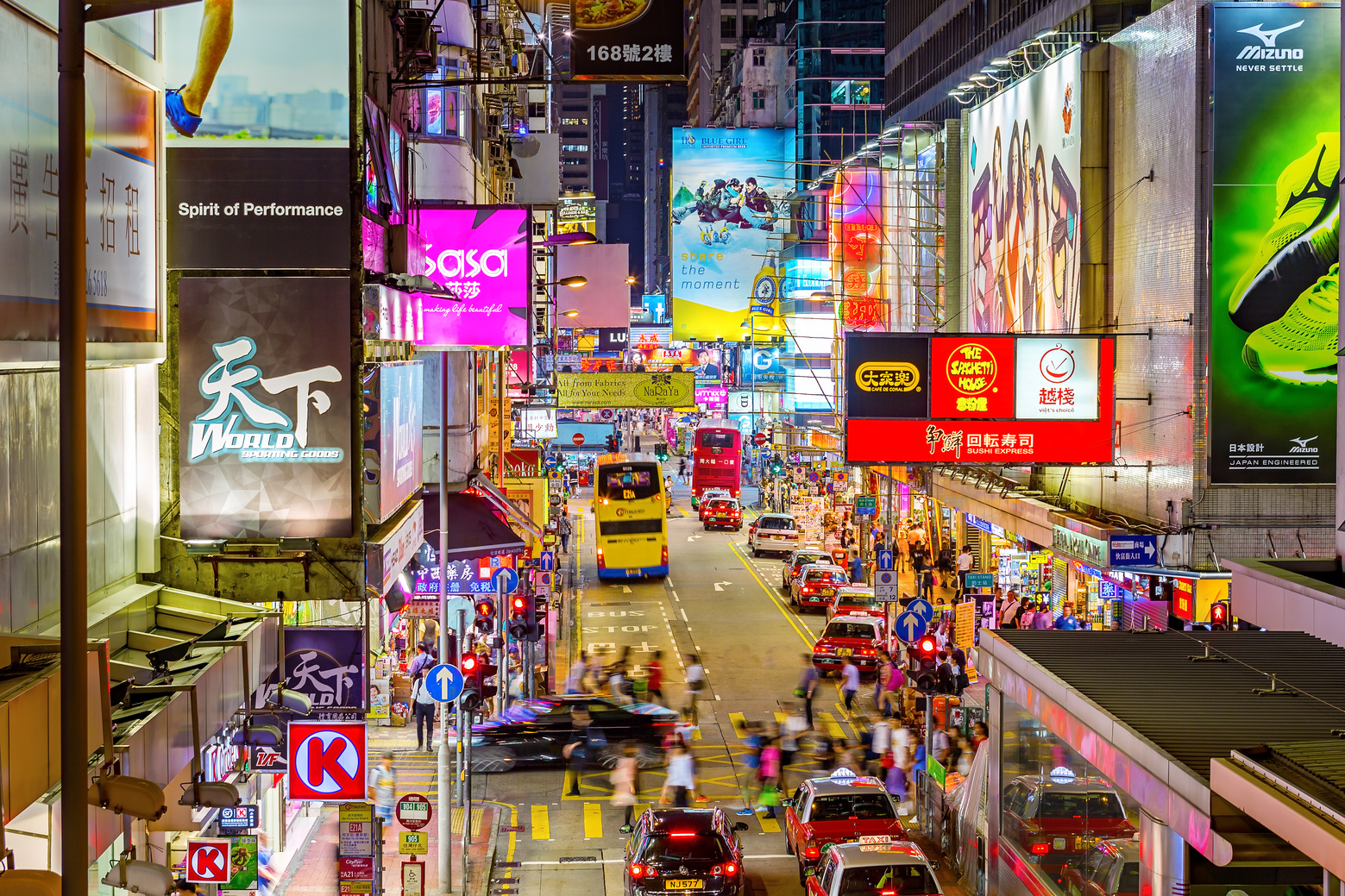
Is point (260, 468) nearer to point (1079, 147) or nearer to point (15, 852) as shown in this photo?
point (15, 852)

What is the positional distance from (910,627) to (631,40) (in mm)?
12165

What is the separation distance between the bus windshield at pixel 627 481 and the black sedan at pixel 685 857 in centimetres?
2941

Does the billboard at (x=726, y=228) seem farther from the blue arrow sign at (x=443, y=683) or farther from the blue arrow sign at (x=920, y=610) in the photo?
the blue arrow sign at (x=443, y=683)

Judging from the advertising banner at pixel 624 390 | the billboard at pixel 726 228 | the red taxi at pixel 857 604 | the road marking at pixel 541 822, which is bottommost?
the road marking at pixel 541 822

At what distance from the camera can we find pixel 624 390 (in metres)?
43.0

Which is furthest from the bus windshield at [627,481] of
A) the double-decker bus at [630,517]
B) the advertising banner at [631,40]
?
the advertising banner at [631,40]

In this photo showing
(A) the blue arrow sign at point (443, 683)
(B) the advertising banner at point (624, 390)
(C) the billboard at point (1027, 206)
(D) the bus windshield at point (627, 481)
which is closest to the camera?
(A) the blue arrow sign at point (443, 683)

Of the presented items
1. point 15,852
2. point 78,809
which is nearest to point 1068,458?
point 15,852

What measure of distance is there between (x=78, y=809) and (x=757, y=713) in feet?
75.2

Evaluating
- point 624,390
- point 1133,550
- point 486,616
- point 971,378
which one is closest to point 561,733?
point 486,616

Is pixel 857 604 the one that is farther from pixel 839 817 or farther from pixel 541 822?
pixel 839 817

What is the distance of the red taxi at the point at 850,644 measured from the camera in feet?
103

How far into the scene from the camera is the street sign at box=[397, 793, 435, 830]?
53.1 feet

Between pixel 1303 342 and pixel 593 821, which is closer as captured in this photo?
pixel 593 821
